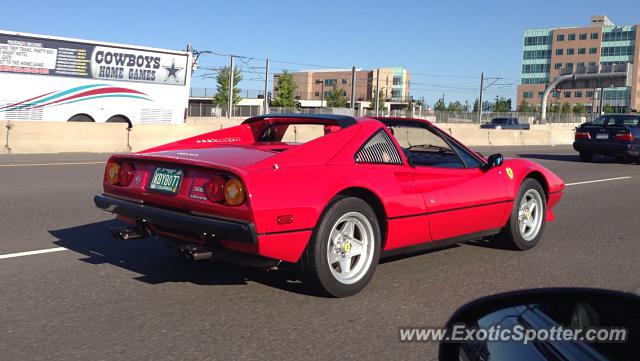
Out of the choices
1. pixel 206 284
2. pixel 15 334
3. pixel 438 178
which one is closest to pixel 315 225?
pixel 206 284

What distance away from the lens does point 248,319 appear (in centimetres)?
393

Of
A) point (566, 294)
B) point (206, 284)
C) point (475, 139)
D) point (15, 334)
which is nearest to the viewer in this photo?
point (566, 294)

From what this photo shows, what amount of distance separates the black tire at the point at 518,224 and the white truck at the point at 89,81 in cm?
1684

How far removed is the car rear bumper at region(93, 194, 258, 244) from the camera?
392 cm

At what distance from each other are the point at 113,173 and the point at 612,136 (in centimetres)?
1633

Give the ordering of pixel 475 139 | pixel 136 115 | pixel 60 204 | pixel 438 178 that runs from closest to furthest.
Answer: pixel 438 178
pixel 60 204
pixel 136 115
pixel 475 139

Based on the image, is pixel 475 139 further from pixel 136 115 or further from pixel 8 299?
pixel 8 299

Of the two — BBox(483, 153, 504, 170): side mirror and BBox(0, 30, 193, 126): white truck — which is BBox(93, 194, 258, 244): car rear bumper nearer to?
BBox(483, 153, 504, 170): side mirror

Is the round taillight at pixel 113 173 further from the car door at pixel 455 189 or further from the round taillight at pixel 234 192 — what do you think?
the car door at pixel 455 189

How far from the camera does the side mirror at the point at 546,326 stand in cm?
159

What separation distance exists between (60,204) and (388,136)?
4951mm

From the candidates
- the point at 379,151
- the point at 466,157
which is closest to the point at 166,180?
the point at 379,151

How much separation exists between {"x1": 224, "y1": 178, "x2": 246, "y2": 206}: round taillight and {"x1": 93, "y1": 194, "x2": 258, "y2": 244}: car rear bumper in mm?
127

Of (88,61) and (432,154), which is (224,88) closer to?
(88,61)
